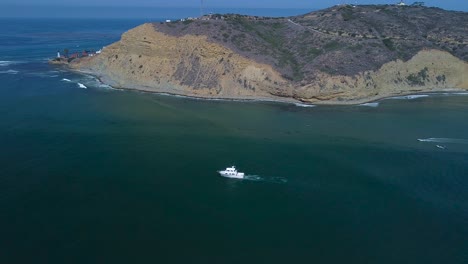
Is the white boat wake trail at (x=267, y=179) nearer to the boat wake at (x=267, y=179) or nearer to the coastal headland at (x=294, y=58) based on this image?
the boat wake at (x=267, y=179)

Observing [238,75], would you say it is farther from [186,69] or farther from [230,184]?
[230,184]

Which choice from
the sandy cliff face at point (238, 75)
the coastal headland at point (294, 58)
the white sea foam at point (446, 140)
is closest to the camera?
the white sea foam at point (446, 140)

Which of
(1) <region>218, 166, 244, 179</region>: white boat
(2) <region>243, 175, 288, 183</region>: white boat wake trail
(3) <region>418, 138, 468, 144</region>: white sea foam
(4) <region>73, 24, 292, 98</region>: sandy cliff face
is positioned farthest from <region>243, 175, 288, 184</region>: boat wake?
(4) <region>73, 24, 292, 98</region>: sandy cliff face

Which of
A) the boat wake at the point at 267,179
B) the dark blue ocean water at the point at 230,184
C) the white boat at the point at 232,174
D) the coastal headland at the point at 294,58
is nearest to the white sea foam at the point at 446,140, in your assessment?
the dark blue ocean water at the point at 230,184

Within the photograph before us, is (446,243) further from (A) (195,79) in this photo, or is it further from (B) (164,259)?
(A) (195,79)

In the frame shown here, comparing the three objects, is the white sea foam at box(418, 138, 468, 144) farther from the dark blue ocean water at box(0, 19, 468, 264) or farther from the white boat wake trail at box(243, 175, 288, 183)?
the white boat wake trail at box(243, 175, 288, 183)

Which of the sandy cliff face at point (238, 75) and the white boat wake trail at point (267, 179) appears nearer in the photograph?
the white boat wake trail at point (267, 179)
